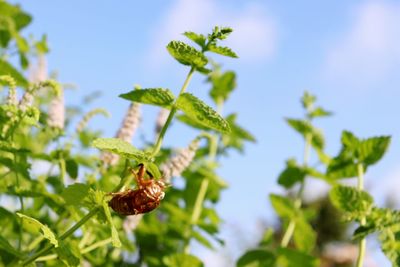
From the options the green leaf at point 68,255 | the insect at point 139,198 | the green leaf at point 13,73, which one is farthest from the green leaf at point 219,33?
the green leaf at point 13,73

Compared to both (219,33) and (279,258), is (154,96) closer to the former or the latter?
(219,33)

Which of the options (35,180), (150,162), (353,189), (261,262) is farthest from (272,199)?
(150,162)

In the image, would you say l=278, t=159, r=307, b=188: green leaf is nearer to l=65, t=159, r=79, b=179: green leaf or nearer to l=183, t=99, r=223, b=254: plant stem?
l=183, t=99, r=223, b=254: plant stem

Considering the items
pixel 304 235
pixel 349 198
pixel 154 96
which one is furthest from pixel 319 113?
pixel 154 96

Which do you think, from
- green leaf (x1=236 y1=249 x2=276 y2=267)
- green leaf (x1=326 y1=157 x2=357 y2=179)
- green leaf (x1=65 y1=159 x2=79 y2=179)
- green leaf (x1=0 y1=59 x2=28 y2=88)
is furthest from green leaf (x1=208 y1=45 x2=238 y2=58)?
green leaf (x1=236 y1=249 x2=276 y2=267)

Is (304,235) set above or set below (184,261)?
above

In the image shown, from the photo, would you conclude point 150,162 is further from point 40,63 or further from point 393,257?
point 40,63
